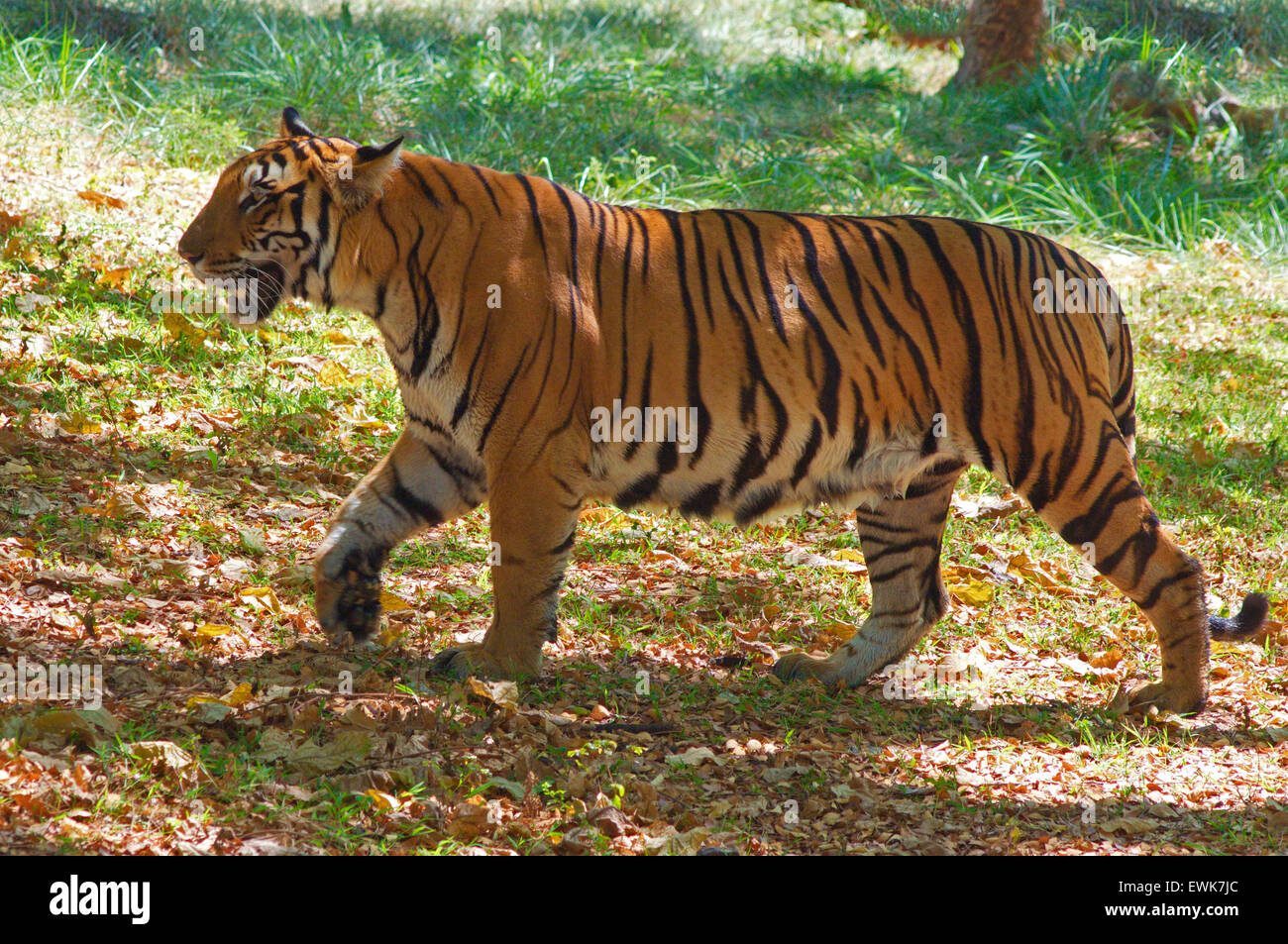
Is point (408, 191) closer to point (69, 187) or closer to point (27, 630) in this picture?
point (27, 630)

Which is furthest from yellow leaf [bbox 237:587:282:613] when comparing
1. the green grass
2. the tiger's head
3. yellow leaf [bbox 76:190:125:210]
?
the green grass

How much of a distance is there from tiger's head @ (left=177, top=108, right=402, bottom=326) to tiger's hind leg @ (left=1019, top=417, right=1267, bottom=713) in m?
2.49

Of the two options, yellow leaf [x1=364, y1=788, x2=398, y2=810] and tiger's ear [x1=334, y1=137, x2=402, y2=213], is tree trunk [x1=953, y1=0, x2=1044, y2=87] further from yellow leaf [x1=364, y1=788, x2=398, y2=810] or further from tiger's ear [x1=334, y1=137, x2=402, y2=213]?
yellow leaf [x1=364, y1=788, x2=398, y2=810]

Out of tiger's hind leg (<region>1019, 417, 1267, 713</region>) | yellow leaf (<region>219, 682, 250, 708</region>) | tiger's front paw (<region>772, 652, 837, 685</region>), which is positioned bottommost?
tiger's front paw (<region>772, 652, 837, 685</region>)

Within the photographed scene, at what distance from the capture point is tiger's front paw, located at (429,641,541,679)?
427 centimetres

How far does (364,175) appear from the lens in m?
4.14

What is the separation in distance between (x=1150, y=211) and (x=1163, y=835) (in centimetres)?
730

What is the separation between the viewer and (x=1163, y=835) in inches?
147

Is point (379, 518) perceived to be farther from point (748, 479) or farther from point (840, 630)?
point (840, 630)

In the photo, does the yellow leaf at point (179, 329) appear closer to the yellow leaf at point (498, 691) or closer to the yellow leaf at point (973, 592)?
the yellow leaf at point (498, 691)

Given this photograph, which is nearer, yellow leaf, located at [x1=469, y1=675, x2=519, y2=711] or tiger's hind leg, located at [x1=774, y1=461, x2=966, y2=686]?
yellow leaf, located at [x1=469, y1=675, x2=519, y2=711]

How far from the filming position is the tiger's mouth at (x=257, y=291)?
13.8 feet
